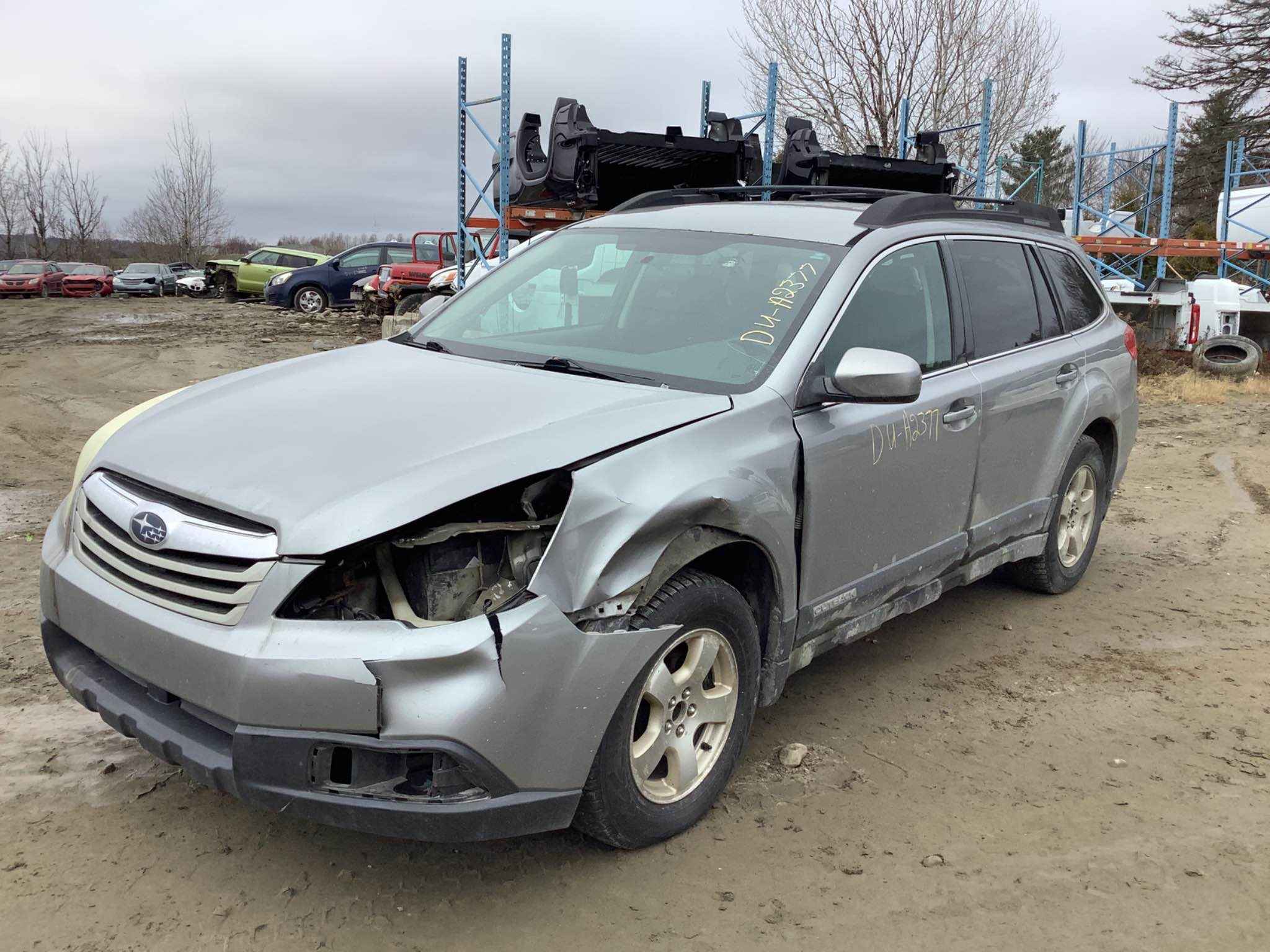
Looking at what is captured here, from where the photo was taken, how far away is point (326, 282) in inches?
913

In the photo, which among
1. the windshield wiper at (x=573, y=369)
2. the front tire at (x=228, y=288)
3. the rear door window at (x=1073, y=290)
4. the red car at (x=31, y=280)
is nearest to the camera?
the windshield wiper at (x=573, y=369)

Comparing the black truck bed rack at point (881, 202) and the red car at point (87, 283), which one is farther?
the red car at point (87, 283)

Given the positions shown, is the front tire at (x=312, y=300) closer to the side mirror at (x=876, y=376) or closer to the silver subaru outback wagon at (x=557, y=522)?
→ the silver subaru outback wagon at (x=557, y=522)

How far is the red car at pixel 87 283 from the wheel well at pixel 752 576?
36.9 m

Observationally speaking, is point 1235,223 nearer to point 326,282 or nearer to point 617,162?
point 617,162

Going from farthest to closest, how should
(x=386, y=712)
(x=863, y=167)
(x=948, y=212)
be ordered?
(x=863, y=167)
(x=948, y=212)
(x=386, y=712)

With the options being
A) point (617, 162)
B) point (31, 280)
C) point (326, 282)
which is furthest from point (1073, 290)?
point (31, 280)

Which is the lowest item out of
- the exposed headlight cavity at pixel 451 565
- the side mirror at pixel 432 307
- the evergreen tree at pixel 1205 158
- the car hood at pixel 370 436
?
the exposed headlight cavity at pixel 451 565

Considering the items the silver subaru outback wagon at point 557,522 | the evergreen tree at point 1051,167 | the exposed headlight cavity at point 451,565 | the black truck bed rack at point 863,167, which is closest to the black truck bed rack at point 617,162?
the black truck bed rack at point 863,167

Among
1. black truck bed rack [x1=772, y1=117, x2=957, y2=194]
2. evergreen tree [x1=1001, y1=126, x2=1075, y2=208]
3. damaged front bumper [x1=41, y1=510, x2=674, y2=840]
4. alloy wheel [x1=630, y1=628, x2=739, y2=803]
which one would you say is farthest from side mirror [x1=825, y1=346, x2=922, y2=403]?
evergreen tree [x1=1001, y1=126, x2=1075, y2=208]

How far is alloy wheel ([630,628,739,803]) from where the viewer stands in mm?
2859

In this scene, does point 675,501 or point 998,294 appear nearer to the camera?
point 675,501

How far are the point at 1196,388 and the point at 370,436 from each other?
43.1 ft

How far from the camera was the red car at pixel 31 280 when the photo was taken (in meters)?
33.2
